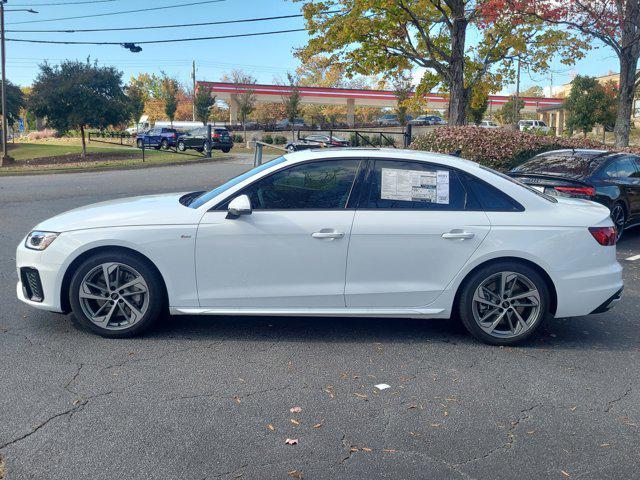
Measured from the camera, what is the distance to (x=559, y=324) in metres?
5.63

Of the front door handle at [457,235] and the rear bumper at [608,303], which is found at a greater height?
the front door handle at [457,235]

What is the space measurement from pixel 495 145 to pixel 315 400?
39.7 feet

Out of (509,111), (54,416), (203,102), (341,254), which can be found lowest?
(54,416)

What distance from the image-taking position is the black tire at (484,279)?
4.83 metres

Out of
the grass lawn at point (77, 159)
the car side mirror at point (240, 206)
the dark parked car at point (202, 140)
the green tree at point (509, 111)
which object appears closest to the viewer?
the car side mirror at point (240, 206)

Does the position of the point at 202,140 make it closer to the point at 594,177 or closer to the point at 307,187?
the point at 594,177

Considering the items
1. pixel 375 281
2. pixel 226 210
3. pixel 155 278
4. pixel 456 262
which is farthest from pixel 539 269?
pixel 155 278

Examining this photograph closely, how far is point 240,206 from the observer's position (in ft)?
15.2

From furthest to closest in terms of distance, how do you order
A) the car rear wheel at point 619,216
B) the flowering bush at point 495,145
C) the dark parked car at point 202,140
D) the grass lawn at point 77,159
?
1. the dark parked car at point 202,140
2. the grass lawn at point 77,159
3. the flowering bush at point 495,145
4. the car rear wheel at point 619,216

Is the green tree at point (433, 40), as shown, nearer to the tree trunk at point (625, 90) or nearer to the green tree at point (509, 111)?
the tree trunk at point (625, 90)

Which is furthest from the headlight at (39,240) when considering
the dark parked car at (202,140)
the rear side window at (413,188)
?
the dark parked car at (202,140)

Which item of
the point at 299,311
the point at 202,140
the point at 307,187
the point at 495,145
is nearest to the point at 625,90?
the point at 495,145

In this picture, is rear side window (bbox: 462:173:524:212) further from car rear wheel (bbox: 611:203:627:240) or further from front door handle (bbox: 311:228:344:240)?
car rear wheel (bbox: 611:203:627:240)

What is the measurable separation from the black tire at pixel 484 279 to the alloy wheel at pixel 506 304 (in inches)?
0.8
